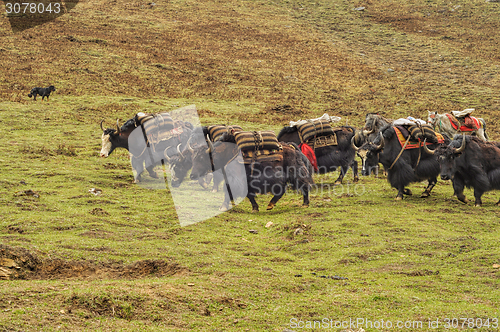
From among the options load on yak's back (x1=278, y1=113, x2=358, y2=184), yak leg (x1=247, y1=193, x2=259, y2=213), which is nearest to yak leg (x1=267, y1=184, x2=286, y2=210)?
yak leg (x1=247, y1=193, x2=259, y2=213)

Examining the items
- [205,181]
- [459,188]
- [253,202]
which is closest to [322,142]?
[253,202]

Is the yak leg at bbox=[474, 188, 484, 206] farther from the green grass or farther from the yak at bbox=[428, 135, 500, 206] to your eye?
the green grass

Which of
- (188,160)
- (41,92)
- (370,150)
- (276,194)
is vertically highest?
(41,92)

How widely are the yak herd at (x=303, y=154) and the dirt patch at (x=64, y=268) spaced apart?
363 centimetres

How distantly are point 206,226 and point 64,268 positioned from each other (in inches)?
119

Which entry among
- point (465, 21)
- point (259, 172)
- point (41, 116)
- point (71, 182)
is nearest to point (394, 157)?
point (259, 172)

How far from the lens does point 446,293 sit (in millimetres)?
5203

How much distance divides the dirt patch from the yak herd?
3.63m

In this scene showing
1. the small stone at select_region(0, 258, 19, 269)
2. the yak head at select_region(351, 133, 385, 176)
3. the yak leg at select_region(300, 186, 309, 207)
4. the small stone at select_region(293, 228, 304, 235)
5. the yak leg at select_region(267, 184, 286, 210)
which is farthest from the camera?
the yak head at select_region(351, 133, 385, 176)

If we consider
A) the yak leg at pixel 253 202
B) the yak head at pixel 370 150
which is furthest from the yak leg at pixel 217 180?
the yak head at pixel 370 150

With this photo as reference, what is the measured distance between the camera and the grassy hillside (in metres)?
4.64

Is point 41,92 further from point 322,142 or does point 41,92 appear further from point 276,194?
→ point 276,194

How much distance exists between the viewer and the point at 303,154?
10.2 m

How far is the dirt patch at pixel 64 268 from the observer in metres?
5.15
